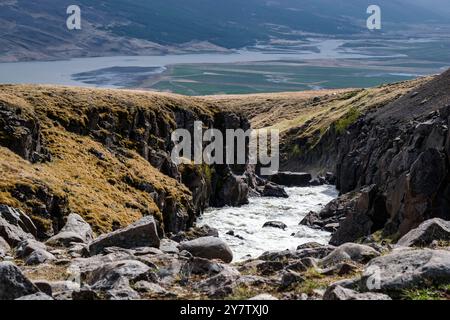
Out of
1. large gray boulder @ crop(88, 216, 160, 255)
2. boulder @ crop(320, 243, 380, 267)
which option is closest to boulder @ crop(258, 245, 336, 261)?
boulder @ crop(320, 243, 380, 267)

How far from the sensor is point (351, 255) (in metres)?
25.4

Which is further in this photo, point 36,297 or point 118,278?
point 118,278

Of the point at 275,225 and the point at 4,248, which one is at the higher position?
the point at 4,248

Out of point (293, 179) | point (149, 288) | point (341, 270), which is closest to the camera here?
point (149, 288)

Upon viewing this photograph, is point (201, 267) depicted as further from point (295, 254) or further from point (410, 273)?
point (410, 273)

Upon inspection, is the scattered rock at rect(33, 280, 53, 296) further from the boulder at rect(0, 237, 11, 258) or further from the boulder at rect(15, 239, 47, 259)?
the boulder at rect(0, 237, 11, 258)

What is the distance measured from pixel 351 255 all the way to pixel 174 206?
54.1 metres

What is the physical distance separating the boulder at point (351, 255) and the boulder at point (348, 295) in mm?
6798

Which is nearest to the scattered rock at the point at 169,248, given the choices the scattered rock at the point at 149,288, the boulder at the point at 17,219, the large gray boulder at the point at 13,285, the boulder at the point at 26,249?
the boulder at the point at 26,249

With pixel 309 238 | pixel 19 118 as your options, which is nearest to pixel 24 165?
pixel 19 118

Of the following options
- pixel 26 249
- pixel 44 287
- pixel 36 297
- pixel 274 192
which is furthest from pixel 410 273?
pixel 274 192

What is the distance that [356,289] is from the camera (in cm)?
1859

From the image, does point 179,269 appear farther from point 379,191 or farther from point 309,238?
point 309,238
